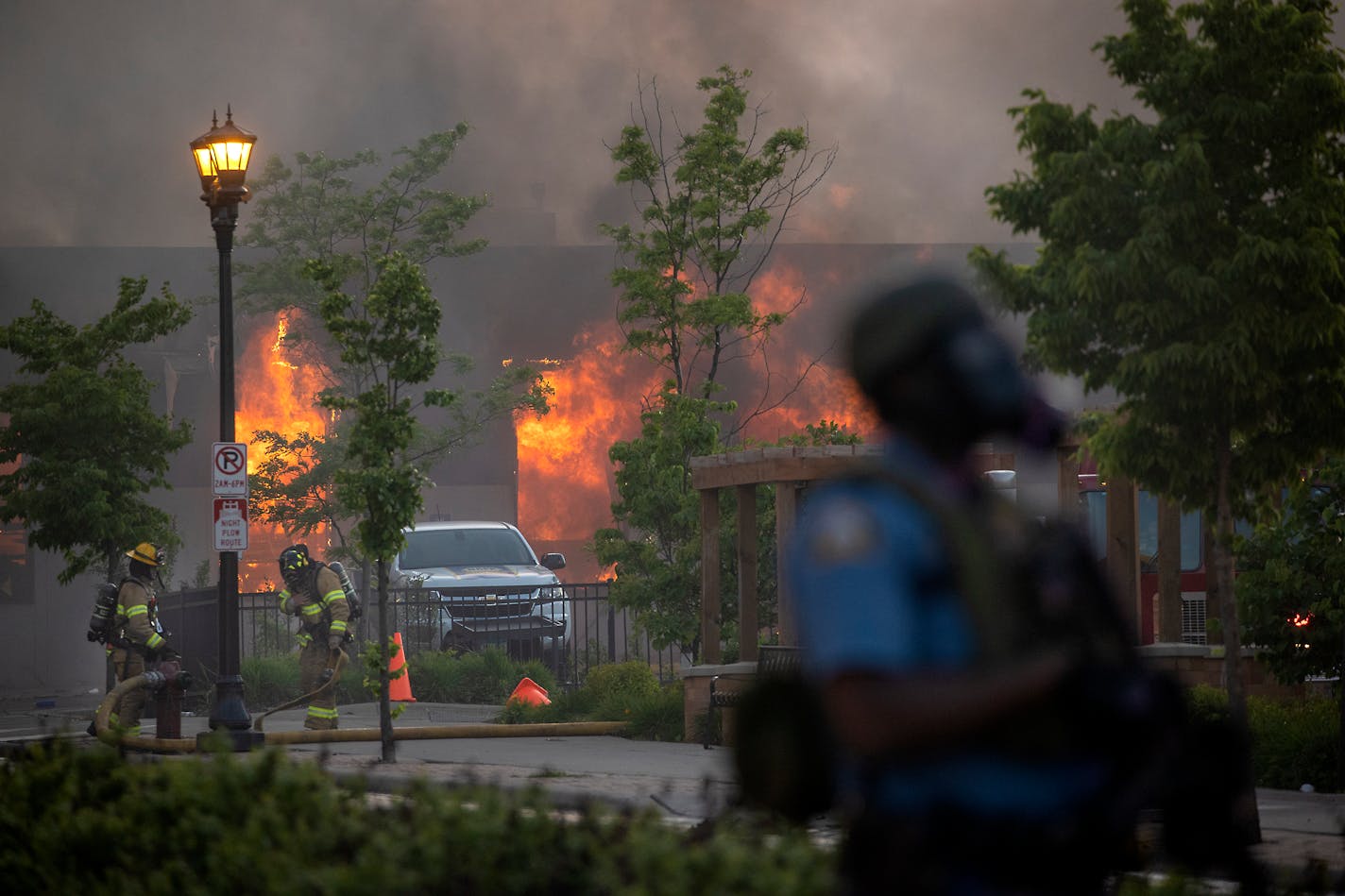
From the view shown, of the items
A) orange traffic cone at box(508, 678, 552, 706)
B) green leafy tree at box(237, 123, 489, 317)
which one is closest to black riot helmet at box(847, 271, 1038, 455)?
orange traffic cone at box(508, 678, 552, 706)

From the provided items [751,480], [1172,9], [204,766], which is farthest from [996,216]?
[204,766]

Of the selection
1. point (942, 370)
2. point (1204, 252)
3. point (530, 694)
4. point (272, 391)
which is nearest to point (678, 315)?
point (530, 694)

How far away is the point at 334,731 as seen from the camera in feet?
48.6

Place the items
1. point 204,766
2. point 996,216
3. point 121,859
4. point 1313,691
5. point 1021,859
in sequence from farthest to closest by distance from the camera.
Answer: point 1313,691 < point 996,216 < point 204,766 < point 121,859 < point 1021,859

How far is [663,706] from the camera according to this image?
15477mm

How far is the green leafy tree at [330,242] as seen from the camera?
101 feet

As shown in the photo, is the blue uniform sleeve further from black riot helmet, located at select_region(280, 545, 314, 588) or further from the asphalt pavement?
black riot helmet, located at select_region(280, 545, 314, 588)

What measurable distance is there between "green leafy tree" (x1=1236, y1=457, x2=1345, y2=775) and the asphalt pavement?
952mm

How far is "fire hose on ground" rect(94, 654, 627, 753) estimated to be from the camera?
14484mm

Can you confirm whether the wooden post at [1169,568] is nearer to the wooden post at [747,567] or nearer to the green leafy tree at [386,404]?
the wooden post at [747,567]

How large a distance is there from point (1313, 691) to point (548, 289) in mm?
33405

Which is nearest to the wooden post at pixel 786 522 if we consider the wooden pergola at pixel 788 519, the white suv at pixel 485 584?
the wooden pergola at pixel 788 519

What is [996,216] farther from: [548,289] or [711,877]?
[548,289]

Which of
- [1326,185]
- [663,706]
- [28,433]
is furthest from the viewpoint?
[28,433]
